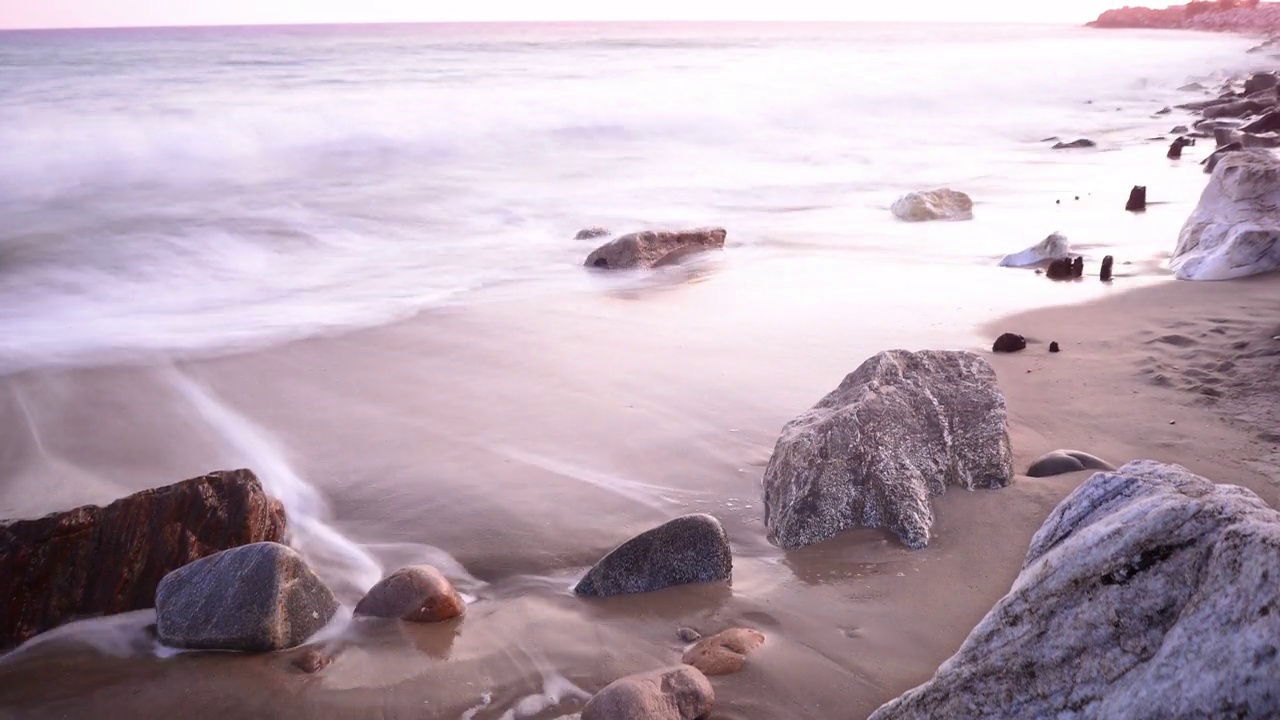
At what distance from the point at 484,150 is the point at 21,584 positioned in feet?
46.3

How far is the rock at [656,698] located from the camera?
8.27 ft

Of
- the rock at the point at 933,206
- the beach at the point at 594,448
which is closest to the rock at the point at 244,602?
the beach at the point at 594,448

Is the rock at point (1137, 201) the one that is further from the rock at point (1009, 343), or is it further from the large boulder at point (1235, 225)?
the rock at point (1009, 343)

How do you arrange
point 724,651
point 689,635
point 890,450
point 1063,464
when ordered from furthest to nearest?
point 1063,464
point 890,450
point 689,635
point 724,651

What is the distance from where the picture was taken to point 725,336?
6.27 metres

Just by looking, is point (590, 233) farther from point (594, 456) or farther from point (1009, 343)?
point (594, 456)

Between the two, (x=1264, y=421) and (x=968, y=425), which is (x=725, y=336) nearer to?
(x=968, y=425)

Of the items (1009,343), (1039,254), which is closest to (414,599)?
(1009,343)

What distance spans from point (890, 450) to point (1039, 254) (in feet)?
16.1

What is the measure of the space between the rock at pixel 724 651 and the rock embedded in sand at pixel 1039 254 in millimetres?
5781

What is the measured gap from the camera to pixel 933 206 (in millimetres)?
10336

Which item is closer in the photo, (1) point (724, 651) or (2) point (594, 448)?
(1) point (724, 651)

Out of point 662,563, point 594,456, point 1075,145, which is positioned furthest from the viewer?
point 1075,145

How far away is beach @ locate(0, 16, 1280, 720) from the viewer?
290 centimetres
